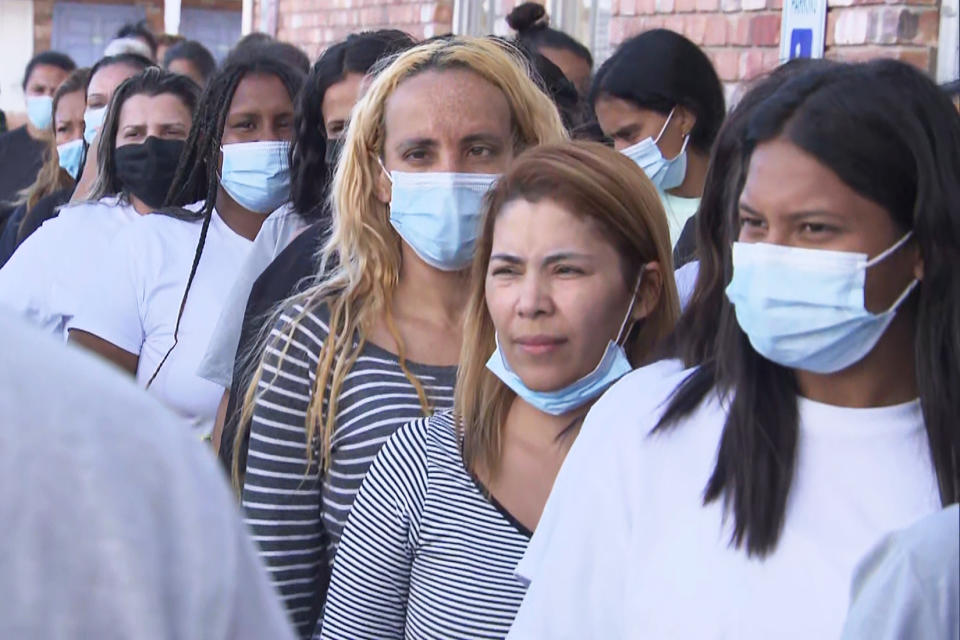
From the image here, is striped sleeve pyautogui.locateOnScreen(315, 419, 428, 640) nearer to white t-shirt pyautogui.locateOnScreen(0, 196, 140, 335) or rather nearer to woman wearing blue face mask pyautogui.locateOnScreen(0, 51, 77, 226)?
white t-shirt pyautogui.locateOnScreen(0, 196, 140, 335)

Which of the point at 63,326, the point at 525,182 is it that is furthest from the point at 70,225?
the point at 525,182

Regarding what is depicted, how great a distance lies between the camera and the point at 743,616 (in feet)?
6.79

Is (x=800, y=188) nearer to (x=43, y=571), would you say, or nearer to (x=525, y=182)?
(x=525, y=182)

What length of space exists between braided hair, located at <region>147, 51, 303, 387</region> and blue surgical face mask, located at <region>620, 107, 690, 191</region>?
3.42 ft

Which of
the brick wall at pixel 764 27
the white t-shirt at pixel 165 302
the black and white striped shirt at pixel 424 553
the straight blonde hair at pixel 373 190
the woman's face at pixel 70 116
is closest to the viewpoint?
the black and white striped shirt at pixel 424 553

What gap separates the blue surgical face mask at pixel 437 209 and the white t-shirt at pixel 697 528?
96cm

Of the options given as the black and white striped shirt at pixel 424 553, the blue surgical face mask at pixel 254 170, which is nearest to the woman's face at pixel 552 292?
the black and white striped shirt at pixel 424 553

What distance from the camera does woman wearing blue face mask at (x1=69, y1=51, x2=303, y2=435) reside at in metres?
4.23

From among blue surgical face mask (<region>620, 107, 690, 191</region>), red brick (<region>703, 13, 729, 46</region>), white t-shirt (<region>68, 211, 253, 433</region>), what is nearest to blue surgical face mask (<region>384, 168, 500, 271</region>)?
white t-shirt (<region>68, 211, 253, 433</region>)

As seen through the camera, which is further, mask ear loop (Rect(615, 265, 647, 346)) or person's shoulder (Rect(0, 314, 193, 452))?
mask ear loop (Rect(615, 265, 647, 346))

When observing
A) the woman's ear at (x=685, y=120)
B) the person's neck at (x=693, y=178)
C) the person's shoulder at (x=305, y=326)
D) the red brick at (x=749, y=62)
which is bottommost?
the person's shoulder at (x=305, y=326)

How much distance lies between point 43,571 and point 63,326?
3.68 metres

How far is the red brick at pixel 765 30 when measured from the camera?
17.8 feet

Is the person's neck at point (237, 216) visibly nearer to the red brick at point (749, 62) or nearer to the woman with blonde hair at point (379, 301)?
the woman with blonde hair at point (379, 301)
